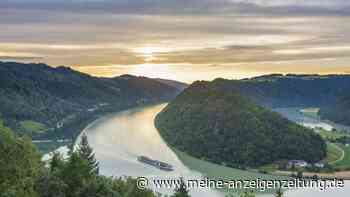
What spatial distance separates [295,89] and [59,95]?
35.1m

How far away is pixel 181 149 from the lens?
28469mm

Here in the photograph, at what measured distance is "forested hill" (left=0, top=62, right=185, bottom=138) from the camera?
132ft

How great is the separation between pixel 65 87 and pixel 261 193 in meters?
45.8

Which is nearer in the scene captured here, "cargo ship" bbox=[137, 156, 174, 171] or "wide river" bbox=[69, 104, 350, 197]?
"wide river" bbox=[69, 104, 350, 197]

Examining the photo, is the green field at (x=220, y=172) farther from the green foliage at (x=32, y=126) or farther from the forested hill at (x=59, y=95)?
the green foliage at (x=32, y=126)

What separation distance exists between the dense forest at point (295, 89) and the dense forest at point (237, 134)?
103ft

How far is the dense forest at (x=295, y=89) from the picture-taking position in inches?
2650

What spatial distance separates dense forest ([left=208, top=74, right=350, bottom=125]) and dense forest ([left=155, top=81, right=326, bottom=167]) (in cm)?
3139

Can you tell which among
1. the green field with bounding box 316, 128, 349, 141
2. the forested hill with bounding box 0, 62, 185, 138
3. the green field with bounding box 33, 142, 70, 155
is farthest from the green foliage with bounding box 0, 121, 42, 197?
the green field with bounding box 316, 128, 349, 141

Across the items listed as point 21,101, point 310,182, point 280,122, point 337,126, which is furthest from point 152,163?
point 337,126

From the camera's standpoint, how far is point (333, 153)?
28.9 meters

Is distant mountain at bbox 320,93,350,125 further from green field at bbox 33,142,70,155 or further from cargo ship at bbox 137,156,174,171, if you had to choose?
cargo ship at bbox 137,156,174,171

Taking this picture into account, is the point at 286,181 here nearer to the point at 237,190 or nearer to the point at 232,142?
the point at 237,190
